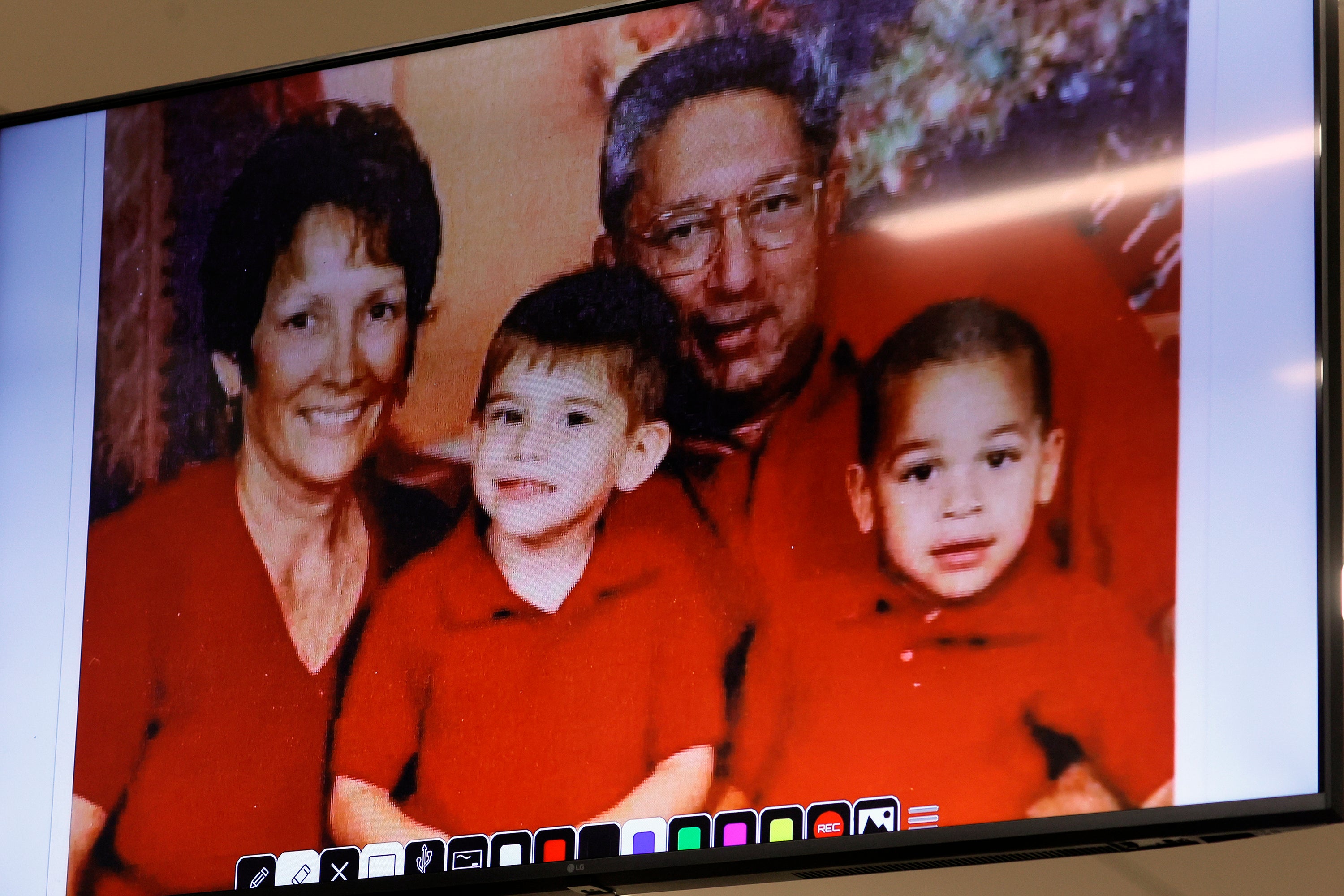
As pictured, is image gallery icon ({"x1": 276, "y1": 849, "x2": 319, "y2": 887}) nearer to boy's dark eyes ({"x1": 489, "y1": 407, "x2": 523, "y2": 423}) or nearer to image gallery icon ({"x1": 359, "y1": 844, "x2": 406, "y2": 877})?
image gallery icon ({"x1": 359, "y1": 844, "x2": 406, "y2": 877})

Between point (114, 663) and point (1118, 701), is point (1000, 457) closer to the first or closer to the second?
point (1118, 701)

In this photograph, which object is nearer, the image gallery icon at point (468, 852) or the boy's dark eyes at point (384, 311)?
the image gallery icon at point (468, 852)

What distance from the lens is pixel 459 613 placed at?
1.86m

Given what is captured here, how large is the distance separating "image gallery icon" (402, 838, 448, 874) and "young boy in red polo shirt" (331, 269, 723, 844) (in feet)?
0.04

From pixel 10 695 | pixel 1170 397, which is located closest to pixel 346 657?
pixel 10 695

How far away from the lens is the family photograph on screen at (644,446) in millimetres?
1667

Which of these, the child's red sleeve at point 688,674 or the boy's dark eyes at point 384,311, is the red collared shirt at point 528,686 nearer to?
the child's red sleeve at point 688,674

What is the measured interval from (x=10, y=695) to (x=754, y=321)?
90cm

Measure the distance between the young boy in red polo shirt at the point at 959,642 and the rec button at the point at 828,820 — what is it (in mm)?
11

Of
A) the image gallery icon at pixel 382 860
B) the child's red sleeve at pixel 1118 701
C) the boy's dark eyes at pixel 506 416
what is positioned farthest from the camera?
the boy's dark eyes at pixel 506 416

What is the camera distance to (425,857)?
1.77 metres

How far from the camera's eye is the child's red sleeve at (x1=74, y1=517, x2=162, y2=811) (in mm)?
1923

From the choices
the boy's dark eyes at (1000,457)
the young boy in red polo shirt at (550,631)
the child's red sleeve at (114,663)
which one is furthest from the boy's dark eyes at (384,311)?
the boy's dark eyes at (1000,457)

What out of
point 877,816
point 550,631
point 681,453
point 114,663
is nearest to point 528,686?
point 550,631
